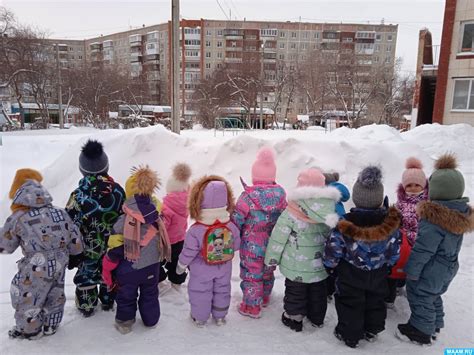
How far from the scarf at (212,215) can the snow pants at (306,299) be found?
33.0 inches

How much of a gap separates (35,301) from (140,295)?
824 millimetres

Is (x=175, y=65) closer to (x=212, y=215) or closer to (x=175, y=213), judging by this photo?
(x=175, y=213)

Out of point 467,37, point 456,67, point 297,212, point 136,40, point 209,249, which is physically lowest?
point 209,249

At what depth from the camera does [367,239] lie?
8.49ft

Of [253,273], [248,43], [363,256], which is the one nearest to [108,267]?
[253,273]

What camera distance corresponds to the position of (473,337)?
3.00 m

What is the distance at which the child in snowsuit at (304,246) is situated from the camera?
2.81m

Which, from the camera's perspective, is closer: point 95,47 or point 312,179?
point 312,179

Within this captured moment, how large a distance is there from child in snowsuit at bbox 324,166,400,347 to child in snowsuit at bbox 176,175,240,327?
900 millimetres

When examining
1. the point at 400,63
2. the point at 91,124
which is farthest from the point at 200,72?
the point at 400,63

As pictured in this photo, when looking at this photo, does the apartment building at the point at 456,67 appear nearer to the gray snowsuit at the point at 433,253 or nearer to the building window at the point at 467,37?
the building window at the point at 467,37

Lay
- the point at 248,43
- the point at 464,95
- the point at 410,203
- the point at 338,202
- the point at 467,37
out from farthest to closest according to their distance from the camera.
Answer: the point at 248,43 → the point at 464,95 → the point at 467,37 → the point at 410,203 → the point at 338,202

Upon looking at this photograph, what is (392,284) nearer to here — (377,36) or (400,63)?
(400,63)

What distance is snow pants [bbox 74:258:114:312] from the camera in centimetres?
309
